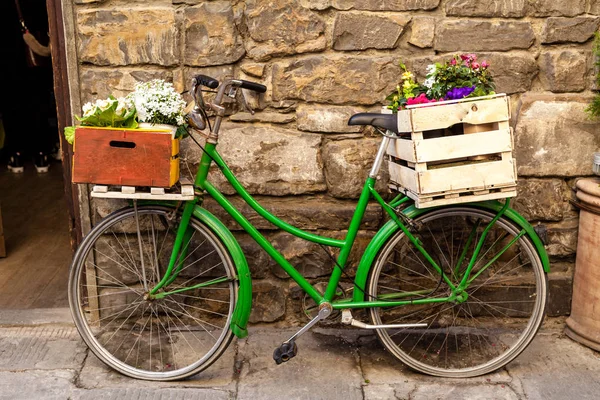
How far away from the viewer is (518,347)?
11.4 ft

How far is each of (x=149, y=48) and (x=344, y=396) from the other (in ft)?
6.40

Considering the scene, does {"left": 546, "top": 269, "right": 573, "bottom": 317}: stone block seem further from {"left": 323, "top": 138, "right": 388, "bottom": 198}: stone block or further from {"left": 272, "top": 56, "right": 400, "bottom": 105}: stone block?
{"left": 272, "top": 56, "right": 400, "bottom": 105}: stone block

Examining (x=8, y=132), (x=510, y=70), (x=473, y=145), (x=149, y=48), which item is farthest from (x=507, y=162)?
(x=8, y=132)

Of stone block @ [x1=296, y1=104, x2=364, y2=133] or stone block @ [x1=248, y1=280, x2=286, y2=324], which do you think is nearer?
stone block @ [x1=296, y1=104, x2=364, y2=133]

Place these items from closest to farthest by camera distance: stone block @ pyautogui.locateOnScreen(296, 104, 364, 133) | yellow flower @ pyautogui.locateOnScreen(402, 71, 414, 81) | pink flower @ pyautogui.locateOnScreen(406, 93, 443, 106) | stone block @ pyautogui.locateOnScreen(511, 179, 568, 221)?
pink flower @ pyautogui.locateOnScreen(406, 93, 443, 106), yellow flower @ pyautogui.locateOnScreen(402, 71, 414, 81), stone block @ pyautogui.locateOnScreen(296, 104, 364, 133), stone block @ pyautogui.locateOnScreen(511, 179, 568, 221)

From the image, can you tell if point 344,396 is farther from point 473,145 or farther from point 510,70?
point 510,70

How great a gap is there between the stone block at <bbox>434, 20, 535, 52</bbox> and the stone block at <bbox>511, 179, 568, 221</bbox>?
72 centimetres

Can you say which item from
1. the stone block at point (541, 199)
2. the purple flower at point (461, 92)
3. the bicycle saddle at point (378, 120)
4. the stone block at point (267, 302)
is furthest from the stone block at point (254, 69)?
the stone block at point (541, 199)

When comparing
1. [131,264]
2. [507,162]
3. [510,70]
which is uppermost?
[510,70]

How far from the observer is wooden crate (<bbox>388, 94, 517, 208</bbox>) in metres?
3.11

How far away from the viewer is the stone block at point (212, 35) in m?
3.61

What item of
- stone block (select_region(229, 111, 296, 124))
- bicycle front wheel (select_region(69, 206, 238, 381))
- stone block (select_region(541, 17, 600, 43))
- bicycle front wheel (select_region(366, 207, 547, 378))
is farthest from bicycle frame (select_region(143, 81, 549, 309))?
stone block (select_region(541, 17, 600, 43))

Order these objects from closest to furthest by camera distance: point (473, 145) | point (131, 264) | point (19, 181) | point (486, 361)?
point (473, 145), point (486, 361), point (131, 264), point (19, 181)

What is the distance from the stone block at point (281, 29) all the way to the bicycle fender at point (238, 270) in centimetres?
91
